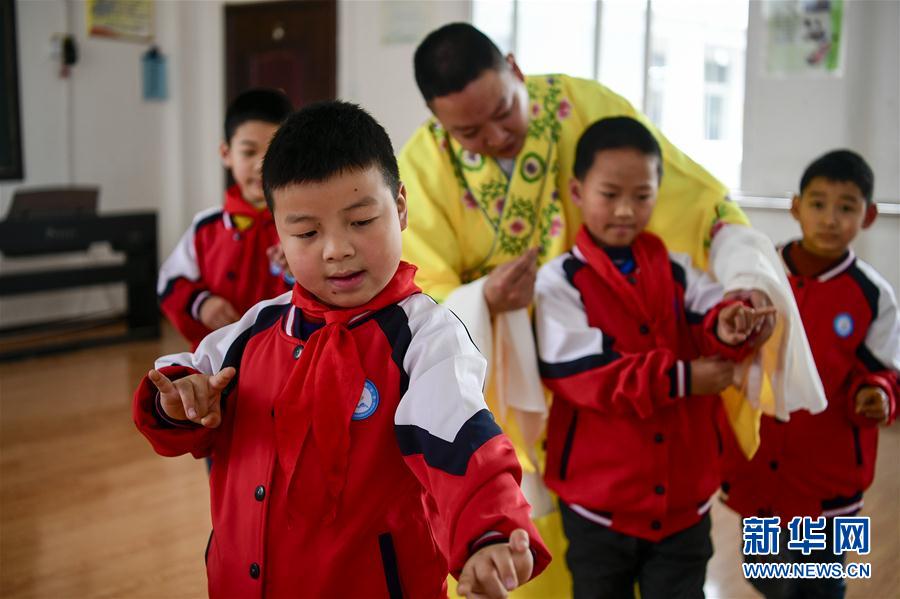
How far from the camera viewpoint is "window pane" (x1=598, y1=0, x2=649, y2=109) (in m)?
4.70

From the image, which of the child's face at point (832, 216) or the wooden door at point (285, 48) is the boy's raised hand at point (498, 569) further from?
the wooden door at point (285, 48)

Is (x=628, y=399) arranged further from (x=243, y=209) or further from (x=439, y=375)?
(x=243, y=209)

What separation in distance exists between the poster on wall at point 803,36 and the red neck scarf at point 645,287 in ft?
8.98

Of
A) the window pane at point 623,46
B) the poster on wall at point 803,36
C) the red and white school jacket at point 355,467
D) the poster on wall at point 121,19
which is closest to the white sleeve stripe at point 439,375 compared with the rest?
the red and white school jacket at point 355,467

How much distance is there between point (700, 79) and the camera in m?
4.69

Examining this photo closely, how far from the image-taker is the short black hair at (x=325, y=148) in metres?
1.01

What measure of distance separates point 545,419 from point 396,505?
0.73m

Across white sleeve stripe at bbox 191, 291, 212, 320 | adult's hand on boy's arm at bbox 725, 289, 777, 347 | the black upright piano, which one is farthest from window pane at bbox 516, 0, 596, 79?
adult's hand on boy's arm at bbox 725, 289, 777, 347

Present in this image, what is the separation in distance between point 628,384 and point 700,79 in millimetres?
3596

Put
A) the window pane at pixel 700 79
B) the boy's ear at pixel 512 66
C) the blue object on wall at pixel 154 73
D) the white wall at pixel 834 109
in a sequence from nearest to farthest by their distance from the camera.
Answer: the boy's ear at pixel 512 66, the white wall at pixel 834 109, the window pane at pixel 700 79, the blue object on wall at pixel 154 73

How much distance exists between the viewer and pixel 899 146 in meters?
3.72

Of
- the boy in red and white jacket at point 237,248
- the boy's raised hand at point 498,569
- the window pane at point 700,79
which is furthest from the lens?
the window pane at point 700,79

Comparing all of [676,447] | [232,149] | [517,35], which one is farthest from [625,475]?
[517,35]

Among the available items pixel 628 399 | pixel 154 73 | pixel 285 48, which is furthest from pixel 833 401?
pixel 154 73
